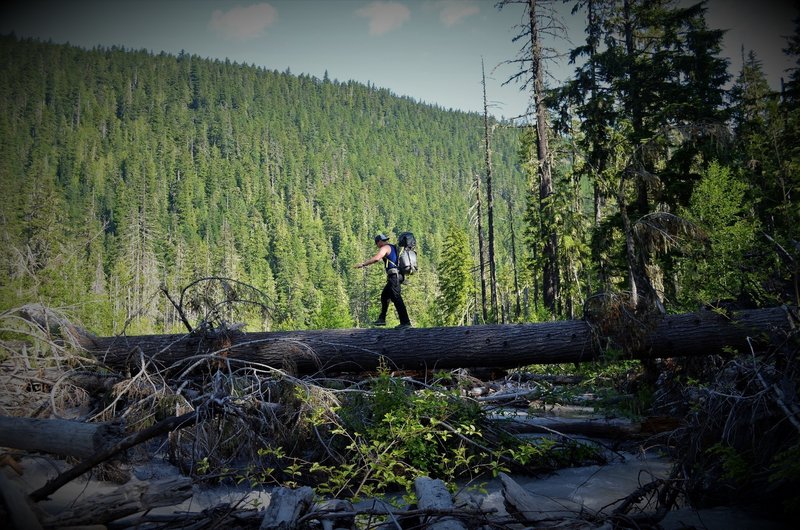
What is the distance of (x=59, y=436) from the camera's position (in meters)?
3.27

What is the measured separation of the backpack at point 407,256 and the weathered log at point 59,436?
5833 mm

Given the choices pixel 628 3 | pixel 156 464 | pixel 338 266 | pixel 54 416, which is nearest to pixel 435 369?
pixel 156 464

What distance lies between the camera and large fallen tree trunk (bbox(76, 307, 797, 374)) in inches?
281

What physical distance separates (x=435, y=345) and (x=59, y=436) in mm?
5006

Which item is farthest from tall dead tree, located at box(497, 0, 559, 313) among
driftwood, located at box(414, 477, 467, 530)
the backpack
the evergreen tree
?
the evergreen tree

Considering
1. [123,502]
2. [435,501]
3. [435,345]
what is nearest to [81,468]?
[123,502]

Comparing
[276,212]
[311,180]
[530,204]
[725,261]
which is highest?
[311,180]

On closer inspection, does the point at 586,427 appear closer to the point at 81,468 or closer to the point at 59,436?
the point at 81,468

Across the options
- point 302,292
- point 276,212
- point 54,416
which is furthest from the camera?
point 276,212

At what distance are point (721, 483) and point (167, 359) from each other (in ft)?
22.8

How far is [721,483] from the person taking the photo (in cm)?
345

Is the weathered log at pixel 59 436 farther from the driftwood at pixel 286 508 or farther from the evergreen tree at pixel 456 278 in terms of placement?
the evergreen tree at pixel 456 278

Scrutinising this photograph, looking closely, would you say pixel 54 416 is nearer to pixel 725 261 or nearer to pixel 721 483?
pixel 721 483

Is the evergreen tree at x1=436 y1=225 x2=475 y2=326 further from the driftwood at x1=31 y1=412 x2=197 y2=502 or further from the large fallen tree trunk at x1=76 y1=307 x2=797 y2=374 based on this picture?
the driftwood at x1=31 y1=412 x2=197 y2=502
